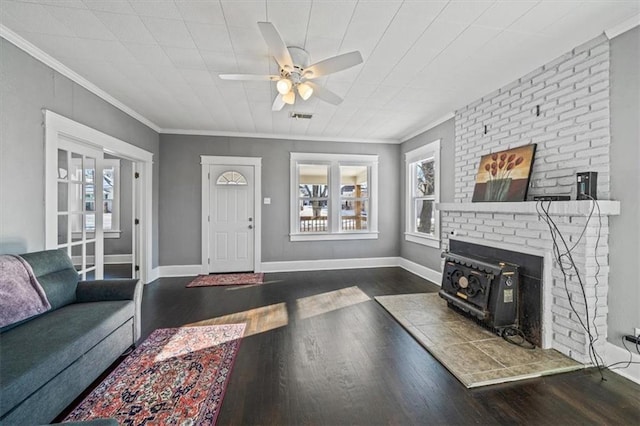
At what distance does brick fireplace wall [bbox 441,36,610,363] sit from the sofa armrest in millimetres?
3657

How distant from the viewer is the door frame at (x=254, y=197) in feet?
16.7

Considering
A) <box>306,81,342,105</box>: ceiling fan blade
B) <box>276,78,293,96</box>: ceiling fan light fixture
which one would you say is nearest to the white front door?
<box>306,81,342,105</box>: ceiling fan blade

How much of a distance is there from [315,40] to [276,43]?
0.49 metres

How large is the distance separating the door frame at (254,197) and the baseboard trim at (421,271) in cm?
288

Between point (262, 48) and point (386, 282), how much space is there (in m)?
3.76

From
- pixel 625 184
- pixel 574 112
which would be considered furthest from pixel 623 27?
pixel 625 184

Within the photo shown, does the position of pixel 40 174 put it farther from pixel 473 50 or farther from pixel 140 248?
pixel 473 50

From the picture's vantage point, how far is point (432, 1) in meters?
1.85

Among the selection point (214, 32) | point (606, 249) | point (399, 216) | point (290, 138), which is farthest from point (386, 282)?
point (214, 32)

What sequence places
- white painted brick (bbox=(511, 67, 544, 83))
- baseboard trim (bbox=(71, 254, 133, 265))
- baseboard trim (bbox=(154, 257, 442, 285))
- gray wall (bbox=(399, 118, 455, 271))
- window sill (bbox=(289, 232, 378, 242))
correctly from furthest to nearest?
baseboard trim (bbox=(71, 254, 133, 265)), window sill (bbox=(289, 232, 378, 242)), baseboard trim (bbox=(154, 257, 442, 285)), gray wall (bbox=(399, 118, 455, 271)), white painted brick (bbox=(511, 67, 544, 83))

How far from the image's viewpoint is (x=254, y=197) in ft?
17.3

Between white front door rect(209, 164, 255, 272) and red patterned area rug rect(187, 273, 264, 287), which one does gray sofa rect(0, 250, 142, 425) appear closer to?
red patterned area rug rect(187, 273, 264, 287)

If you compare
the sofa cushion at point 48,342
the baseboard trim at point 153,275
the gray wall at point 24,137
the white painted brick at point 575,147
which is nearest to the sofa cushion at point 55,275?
the sofa cushion at point 48,342

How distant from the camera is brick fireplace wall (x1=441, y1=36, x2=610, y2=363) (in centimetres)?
221
